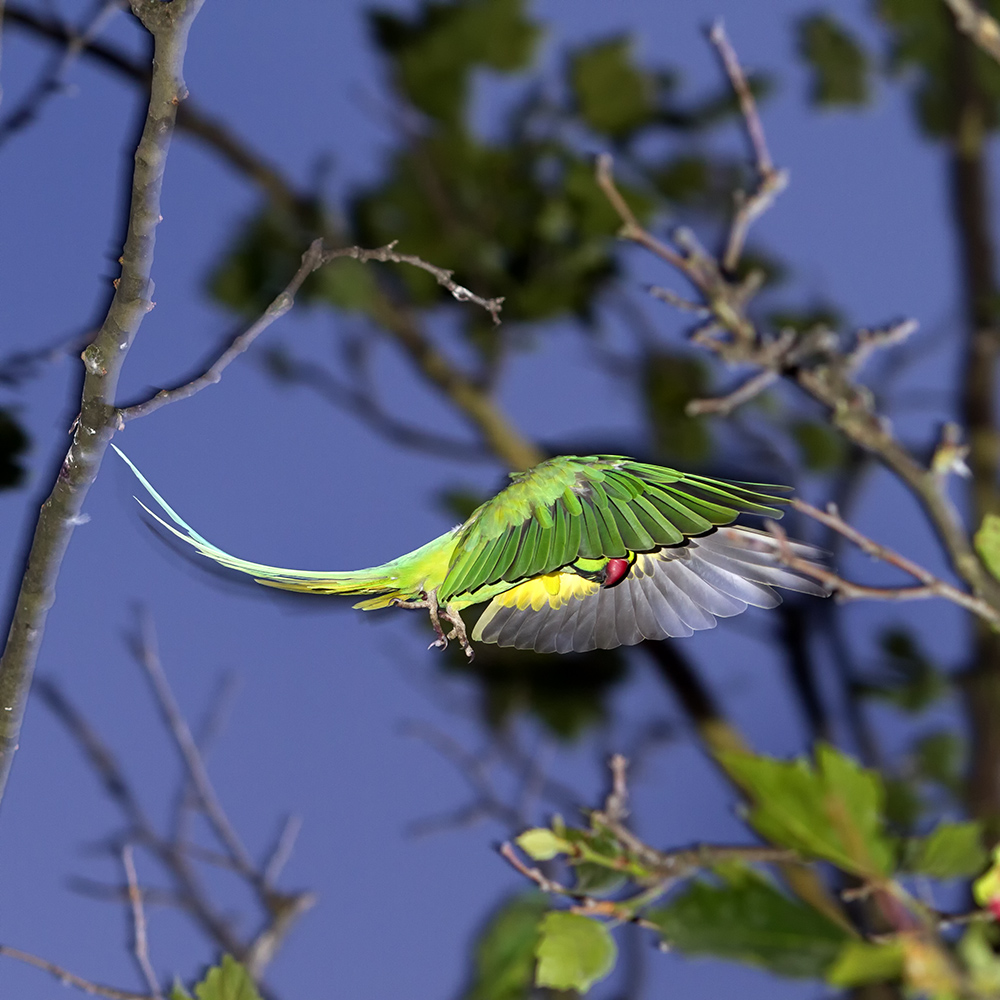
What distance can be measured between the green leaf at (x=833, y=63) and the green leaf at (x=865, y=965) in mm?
859

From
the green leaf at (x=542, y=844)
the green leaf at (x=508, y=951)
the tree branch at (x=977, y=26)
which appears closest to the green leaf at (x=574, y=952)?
the green leaf at (x=542, y=844)

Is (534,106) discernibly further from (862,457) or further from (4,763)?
(4,763)

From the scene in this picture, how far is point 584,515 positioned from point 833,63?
0.69m

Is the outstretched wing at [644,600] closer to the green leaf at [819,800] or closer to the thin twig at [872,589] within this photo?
the thin twig at [872,589]

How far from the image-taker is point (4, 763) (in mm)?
453

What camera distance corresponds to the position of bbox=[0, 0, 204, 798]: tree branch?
12.8 inches

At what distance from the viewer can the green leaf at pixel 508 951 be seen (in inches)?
25.8

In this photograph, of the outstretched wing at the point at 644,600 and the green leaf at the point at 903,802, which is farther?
the green leaf at the point at 903,802

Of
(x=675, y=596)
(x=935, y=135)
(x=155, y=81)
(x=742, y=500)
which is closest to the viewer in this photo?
(x=155, y=81)

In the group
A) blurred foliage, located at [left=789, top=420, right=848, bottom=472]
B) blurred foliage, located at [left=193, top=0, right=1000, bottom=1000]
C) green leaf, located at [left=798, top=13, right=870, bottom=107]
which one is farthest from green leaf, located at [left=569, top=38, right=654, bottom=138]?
blurred foliage, located at [left=789, top=420, right=848, bottom=472]

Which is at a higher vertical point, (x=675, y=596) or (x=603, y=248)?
(x=603, y=248)

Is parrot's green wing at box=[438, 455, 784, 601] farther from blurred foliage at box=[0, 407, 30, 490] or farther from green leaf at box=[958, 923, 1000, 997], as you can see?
blurred foliage at box=[0, 407, 30, 490]

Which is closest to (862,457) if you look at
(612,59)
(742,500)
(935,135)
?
(935,135)

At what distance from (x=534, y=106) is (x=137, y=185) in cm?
73
